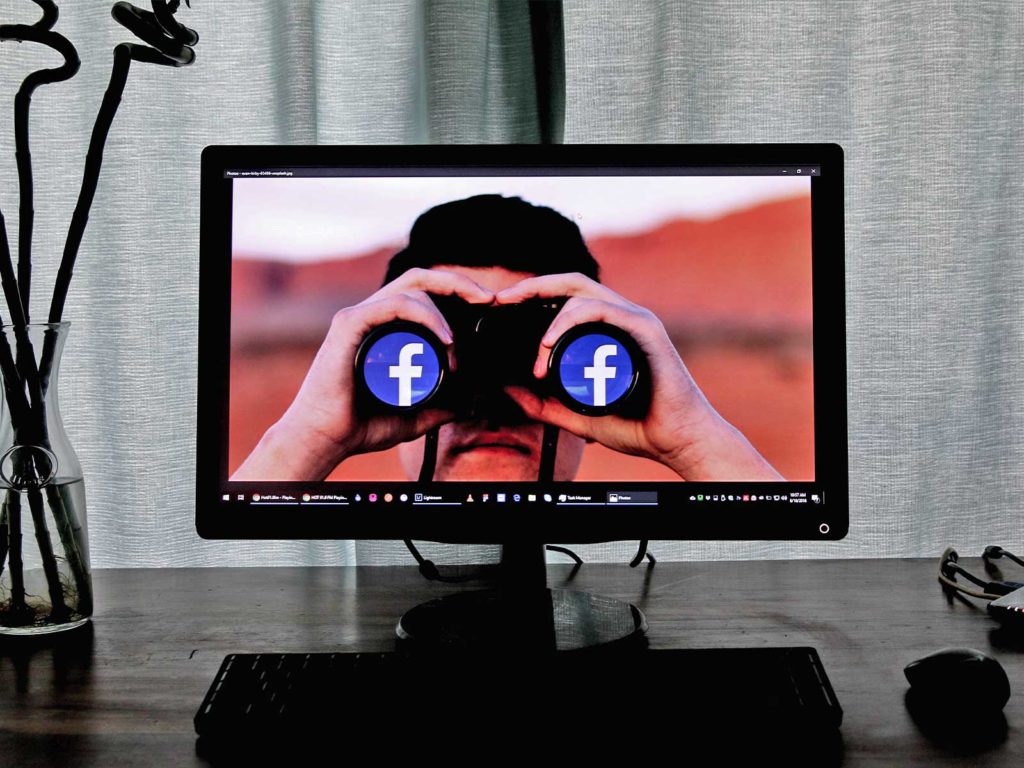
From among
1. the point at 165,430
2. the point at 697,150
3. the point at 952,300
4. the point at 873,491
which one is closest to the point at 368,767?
the point at 697,150

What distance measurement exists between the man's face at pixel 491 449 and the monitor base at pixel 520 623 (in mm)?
136

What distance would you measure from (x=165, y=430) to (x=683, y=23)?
96cm

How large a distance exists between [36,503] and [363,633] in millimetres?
330

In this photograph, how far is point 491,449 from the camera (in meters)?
0.88

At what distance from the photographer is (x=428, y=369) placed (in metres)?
0.88

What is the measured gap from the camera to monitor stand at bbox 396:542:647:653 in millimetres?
848

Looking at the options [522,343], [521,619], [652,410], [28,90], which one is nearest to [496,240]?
[522,343]

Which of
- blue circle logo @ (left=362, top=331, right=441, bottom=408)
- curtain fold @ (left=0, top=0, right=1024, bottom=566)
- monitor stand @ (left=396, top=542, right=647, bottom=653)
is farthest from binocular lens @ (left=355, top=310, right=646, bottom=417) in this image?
curtain fold @ (left=0, top=0, right=1024, bottom=566)

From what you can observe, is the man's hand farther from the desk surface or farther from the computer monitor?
the desk surface

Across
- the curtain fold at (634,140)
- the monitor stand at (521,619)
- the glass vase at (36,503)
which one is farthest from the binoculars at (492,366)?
the curtain fold at (634,140)

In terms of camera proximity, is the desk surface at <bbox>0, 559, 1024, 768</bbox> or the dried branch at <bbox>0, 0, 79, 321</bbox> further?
the dried branch at <bbox>0, 0, 79, 321</bbox>

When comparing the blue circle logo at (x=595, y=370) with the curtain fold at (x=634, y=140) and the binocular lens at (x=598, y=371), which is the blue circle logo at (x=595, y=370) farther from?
the curtain fold at (x=634, y=140)

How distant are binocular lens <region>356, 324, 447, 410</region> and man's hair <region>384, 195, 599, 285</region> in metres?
0.06

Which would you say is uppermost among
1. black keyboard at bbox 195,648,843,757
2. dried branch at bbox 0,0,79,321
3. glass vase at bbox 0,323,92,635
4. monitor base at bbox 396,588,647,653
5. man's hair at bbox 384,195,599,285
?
dried branch at bbox 0,0,79,321
